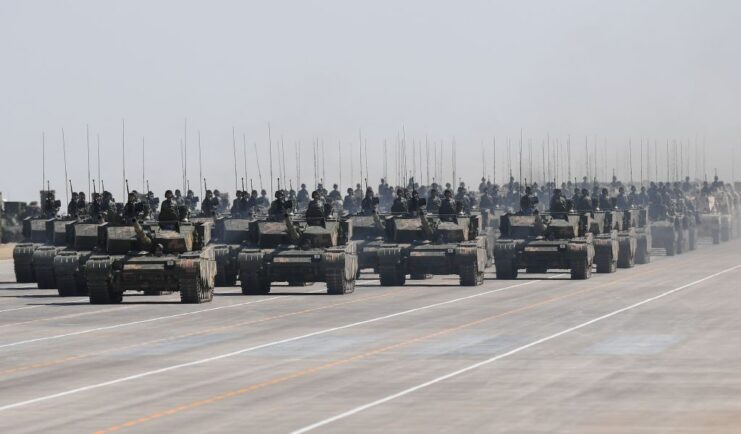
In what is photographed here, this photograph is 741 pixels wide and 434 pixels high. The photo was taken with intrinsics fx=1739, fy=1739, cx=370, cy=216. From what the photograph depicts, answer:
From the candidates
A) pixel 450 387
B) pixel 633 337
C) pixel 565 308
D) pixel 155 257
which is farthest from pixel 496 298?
pixel 450 387

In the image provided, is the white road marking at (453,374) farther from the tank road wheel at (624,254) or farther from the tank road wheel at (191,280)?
the tank road wheel at (624,254)

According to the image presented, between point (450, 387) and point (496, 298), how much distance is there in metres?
20.5

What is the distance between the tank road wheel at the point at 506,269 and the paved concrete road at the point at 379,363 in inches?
330

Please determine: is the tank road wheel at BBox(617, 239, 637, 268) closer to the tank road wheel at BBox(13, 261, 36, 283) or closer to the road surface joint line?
the road surface joint line

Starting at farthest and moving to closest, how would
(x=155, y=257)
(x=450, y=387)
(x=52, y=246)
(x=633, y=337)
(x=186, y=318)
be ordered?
1. (x=52, y=246)
2. (x=155, y=257)
3. (x=186, y=318)
4. (x=633, y=337)
5. (x=450, y=387)

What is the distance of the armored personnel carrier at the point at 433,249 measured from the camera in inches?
1938

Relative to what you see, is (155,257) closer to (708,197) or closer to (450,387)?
(450,387)

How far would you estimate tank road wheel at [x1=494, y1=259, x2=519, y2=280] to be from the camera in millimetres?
52906

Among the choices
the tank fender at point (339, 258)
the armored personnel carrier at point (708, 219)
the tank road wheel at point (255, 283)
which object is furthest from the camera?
the armored personnel carrier at point (708, 219)

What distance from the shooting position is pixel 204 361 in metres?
26.5

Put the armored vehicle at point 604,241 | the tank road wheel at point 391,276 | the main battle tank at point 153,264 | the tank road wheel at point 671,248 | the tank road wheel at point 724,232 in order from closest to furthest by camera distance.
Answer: the main battle tank at point 153,264 < the tank road wheel at point 391,276 < the armored vehicle at point 604,241 < the tank road wheel at point 671,248 < the tank road wheel at point 724,232

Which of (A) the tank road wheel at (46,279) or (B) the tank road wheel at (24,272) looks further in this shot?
(B) the tank road wheel at (24,272)

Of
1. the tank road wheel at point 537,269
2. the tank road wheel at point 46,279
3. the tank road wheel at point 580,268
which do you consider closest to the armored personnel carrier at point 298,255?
the tank road wheel at point 46,279

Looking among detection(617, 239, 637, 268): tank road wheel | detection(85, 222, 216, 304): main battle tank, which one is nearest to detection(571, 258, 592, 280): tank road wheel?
detection(617, 239, 637, 268): tank road wheel
